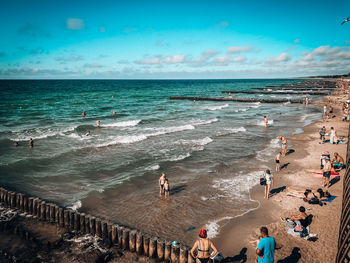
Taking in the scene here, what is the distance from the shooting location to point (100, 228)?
415 inches

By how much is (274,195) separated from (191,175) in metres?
6.16

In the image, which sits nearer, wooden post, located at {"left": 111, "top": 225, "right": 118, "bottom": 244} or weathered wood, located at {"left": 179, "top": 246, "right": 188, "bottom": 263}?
weathered wood, located at {"left": 179, "top": 246, "right": 188, "bottom": 263}

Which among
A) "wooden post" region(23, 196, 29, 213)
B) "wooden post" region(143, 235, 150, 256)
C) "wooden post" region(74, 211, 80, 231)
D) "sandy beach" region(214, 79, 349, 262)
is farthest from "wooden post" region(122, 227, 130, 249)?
"wooden post" region(23, 196, 29, 213)

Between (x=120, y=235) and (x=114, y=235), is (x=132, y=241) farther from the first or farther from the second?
(x=114, y=235)

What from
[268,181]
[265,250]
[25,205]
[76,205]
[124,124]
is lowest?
[76,205]

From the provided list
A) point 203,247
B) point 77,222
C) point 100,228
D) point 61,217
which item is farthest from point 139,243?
point 61,217

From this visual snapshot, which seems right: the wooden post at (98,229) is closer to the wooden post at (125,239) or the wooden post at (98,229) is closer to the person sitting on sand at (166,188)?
the wooden post at (125,239)

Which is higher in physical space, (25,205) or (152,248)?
(25,205)

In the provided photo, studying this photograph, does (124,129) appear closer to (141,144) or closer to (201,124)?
(141,144)

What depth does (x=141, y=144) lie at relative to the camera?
26625 mm

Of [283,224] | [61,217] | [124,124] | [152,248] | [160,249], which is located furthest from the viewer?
[124,124]

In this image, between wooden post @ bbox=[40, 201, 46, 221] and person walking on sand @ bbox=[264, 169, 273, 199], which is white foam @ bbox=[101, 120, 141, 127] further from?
person walking on sand @ bbox=[264, 169, 273, 199]

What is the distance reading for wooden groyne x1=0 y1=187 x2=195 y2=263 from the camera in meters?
8.95

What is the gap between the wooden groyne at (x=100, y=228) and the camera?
8.95 metres
